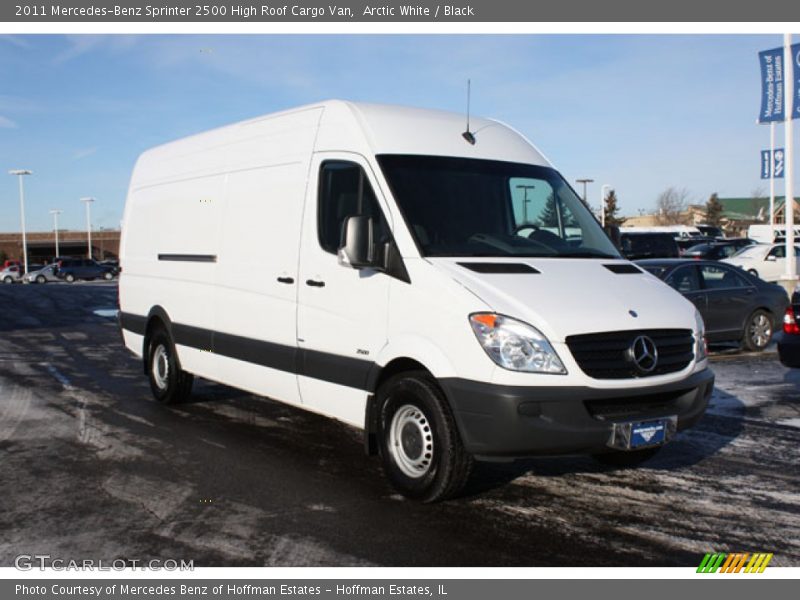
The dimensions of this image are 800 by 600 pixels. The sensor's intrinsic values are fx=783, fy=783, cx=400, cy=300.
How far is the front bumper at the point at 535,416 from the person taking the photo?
15.2 feet

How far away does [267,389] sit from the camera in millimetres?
6738

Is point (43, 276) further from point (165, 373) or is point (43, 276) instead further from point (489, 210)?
point (489, 210)

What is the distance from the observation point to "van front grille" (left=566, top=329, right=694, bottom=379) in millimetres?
4758

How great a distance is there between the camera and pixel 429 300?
16.4 ft

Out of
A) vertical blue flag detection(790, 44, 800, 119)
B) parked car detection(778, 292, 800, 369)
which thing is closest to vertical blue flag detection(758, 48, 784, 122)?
vertical blue flag detection(790, 44, 800, 119)

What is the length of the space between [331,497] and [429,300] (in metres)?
1.55

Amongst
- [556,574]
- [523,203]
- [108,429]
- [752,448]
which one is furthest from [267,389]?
[752,448]

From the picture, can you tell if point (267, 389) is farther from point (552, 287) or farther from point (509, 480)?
point (552, 287)

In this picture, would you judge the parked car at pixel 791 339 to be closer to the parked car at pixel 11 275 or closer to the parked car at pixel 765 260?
the parked car at pixel 765 260

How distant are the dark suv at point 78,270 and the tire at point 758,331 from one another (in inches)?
1995

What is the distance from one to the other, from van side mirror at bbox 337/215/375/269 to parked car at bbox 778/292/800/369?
5.03m

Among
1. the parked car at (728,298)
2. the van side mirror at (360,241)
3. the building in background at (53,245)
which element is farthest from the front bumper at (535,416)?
the building in background at (53,245)

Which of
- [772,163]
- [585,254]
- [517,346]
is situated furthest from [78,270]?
[517,346]
